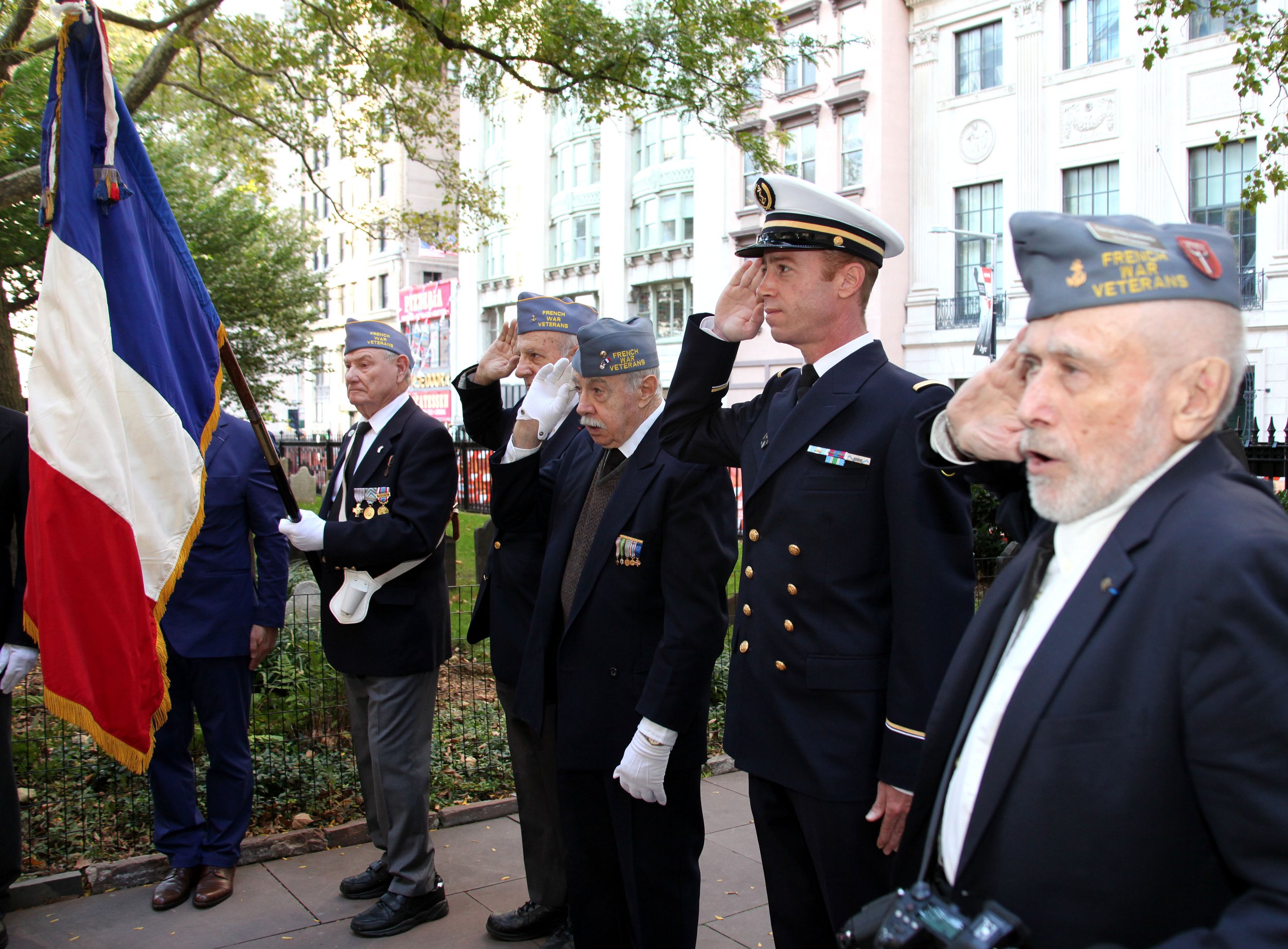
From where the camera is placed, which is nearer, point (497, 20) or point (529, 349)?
point (529, 349)

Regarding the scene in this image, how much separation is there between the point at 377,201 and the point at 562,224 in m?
14.7

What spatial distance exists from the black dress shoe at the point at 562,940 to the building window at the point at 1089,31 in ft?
89.2

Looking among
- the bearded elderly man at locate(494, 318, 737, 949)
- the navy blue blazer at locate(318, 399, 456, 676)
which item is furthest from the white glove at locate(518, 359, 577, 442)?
the bearded elderly man at locate(494, 318, 737, 949)

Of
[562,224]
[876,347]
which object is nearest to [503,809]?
[876,347]

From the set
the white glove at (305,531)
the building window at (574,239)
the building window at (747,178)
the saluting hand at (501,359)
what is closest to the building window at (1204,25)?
the building window at (747,178)

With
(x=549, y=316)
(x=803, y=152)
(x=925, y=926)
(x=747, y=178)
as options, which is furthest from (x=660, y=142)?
(x=925, y=926)

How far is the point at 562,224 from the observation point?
44.5 metres

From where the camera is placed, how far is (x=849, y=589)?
2.72 metres

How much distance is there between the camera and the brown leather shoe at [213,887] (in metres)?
4.39

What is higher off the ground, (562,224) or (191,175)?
(562,224)

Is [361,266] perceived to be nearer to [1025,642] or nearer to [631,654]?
[631,654]

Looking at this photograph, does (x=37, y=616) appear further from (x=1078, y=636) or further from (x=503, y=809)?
(x=1078, y=636)

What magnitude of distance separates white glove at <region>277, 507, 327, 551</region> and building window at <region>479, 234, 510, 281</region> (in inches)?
1758

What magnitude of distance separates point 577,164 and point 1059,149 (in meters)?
22.6
